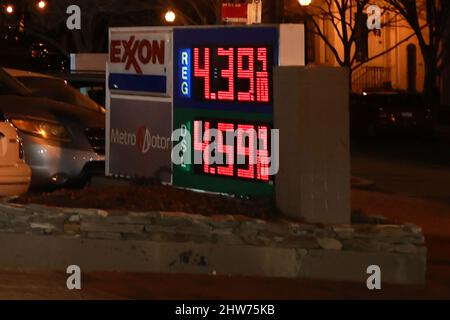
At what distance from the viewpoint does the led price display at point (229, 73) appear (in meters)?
9.91

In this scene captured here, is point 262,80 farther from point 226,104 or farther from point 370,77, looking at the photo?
point 370,77

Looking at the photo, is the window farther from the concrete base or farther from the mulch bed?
the concrete base

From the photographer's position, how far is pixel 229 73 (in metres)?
10.2

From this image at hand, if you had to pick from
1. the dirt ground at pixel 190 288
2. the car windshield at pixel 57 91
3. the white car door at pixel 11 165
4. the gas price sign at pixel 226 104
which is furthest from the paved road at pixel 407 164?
the white car door at pixel 11 165

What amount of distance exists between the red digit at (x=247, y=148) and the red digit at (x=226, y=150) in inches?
3.8

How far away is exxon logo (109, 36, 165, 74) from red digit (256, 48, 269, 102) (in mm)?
1658

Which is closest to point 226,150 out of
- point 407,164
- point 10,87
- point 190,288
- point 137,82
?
point 190,288

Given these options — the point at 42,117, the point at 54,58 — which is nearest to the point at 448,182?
the point at 42,117

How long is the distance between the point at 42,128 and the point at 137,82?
6.52 ft

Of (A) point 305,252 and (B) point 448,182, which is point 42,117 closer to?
(A) point 305,252

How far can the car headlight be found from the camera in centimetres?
1296

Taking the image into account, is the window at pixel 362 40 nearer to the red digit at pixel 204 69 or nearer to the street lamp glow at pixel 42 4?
the street lamp glow at pixel 42 4

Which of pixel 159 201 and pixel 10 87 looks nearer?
pixel 159 201

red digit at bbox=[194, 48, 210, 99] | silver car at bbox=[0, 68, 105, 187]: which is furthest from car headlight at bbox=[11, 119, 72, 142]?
red digit at bbox=[194, 48, 210, 99]
